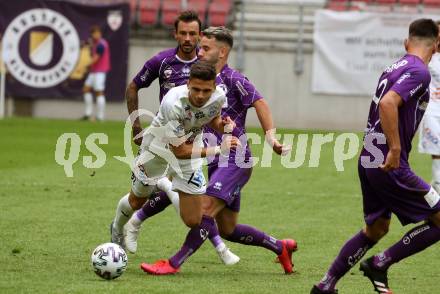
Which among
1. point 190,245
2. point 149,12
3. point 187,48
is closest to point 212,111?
point 190,245

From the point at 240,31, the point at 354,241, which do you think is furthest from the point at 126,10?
the point at 354,241

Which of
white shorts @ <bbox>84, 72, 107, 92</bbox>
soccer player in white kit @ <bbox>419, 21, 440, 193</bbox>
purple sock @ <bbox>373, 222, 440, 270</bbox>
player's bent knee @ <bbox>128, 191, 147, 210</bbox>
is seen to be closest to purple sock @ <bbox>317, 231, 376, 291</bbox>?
purple sock @ <bbox>373, 222, 440, 270</bbox>

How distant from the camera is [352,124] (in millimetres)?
25453

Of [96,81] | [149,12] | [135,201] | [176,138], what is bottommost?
[96,81]

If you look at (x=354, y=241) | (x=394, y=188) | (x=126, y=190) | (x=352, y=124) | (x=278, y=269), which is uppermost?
(x=394, y=188)

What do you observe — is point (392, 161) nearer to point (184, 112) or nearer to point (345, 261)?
point (345, 261)

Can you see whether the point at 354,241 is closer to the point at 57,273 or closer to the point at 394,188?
the point at 394,188

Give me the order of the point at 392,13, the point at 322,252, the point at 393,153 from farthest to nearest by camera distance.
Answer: the point at 392,13 → the point at 322,252 → the point at 393,153

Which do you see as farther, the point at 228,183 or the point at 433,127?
the point at 433,127

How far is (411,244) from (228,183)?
1721mm

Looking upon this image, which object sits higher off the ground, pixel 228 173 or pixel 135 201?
pixel 228 173

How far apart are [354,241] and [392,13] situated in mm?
18255

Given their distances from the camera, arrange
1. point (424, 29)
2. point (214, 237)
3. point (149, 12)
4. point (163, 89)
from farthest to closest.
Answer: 1. point (149, 12)
2. point (163, 89)
3. point (214, 237)
4. point (424, 29)

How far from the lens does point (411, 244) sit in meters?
7.55
